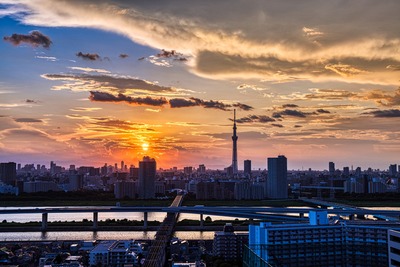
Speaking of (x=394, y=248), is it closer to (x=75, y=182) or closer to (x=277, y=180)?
(x=277, y=180)

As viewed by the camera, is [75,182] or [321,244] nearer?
[321,244]

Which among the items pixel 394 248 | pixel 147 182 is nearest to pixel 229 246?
pixel 394 248

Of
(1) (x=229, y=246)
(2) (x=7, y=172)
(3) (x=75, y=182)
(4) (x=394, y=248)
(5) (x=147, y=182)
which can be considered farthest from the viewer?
(2) (x=7, y=172)

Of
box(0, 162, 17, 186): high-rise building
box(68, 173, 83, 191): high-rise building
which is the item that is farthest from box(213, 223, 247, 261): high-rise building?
box(0, 162, 17, 186): high-rise building

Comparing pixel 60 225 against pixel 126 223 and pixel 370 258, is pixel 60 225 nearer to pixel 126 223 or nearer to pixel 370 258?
pixel 126 223

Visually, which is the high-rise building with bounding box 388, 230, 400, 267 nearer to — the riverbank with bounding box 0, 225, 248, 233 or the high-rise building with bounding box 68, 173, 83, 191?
the riverbank with bounding box 0, 225, 248, 233

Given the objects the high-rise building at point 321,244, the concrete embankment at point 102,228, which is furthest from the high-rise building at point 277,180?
the high-rise building at point 321,244

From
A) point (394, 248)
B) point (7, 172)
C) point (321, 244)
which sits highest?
point (7, 172)

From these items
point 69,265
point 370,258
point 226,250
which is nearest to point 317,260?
point 370,258
